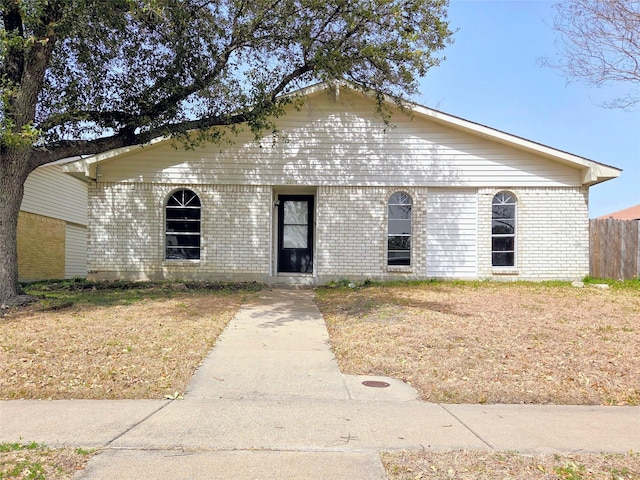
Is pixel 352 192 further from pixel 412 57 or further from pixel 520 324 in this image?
pixel 520 324

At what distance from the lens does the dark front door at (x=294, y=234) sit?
48.1ft

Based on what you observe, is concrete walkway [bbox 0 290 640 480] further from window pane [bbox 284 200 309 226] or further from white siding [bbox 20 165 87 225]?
white siding [bbox 20 165 87 225]

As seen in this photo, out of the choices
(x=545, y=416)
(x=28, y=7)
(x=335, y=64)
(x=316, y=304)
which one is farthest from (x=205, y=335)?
(x=28, y=7)

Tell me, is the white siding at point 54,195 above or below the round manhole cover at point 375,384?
above

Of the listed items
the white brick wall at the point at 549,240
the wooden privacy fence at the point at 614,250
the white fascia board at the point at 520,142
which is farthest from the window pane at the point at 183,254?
the wooden privacy fence at the point at 614,250

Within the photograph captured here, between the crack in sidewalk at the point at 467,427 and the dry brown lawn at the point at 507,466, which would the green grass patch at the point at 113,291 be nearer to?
the crack in sidewalk at the point at 467,427

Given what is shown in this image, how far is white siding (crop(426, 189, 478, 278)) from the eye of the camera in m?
13.6

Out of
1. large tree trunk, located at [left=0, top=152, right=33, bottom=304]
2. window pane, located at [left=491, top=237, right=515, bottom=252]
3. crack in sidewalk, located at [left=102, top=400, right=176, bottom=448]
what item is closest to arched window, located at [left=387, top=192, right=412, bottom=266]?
window pane, located at [left=491, top=237, right=515, bottom=252]

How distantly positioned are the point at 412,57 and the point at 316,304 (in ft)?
18.2

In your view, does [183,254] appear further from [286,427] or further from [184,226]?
[286,427]

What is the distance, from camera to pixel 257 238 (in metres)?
13.6

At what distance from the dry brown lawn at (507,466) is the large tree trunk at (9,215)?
8.62m

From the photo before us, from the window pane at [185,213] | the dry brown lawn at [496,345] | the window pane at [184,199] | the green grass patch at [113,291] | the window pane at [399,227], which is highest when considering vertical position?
the window pane at [184,199]

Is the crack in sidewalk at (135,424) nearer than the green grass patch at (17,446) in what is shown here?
No
